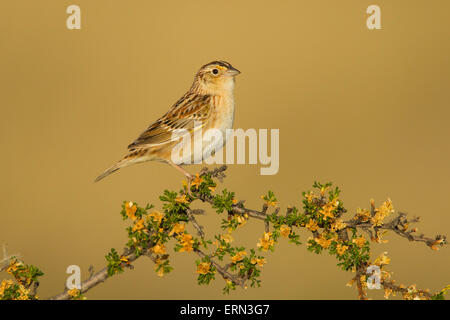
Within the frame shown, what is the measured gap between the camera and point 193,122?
5.95 m

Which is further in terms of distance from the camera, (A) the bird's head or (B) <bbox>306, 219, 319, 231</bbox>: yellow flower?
(A) the bird's head

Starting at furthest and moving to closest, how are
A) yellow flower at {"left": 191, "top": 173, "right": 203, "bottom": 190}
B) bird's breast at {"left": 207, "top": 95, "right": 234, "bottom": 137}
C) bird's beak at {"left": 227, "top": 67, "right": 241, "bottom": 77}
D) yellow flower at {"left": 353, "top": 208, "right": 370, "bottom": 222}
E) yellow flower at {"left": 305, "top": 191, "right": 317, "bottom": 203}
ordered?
1. bird's beak at {"left": 227, "top": 67, "right": 241, "bottom": 77}
2. bird's breast at {"left": 207, "top": 95, "right": 234, "bottom": 137}
3. yellow flower at {"left": 191, "top": 173, "right": 203, "bottom": 190}
4. yellow flower at {"left": 305, "top": 191, "right": 317, "bottom": 203}
5. yellow flower at {"left": 353, "top": 208, "right": 370, "bottom": 222}

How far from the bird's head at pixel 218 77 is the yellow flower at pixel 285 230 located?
2.97 meters

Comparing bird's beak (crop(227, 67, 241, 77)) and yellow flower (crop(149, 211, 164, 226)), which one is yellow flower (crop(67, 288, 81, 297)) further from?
bird's beak (crop(227, 67, 241, 77))

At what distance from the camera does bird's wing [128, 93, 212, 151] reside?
5742 millimetres

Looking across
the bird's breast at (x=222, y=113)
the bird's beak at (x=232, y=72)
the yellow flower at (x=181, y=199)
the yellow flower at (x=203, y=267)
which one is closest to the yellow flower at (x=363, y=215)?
the yellow flower at (x=203, y=267)

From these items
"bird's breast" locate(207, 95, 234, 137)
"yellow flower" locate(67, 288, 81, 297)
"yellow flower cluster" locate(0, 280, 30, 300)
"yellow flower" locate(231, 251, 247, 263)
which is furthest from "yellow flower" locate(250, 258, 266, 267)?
"bird's breast" locate(207, 95, 234, 137)

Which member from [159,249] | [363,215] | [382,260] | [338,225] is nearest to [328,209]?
[338,225]

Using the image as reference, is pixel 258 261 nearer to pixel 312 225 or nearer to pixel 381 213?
pixel 312 225

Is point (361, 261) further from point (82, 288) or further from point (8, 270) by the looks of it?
point (8, 270)

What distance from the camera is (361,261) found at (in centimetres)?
351

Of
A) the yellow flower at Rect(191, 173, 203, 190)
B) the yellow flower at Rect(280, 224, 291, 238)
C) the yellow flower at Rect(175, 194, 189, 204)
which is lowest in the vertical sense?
the yellow flower at Rect(280, 224, 291, 238)

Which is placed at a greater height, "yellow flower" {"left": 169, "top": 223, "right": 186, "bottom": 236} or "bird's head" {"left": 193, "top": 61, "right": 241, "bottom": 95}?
"bird's head" {"left": 193, "top": 61, "right": 241, "bottom": 95}

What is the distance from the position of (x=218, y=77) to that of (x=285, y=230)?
3155 millimetres
